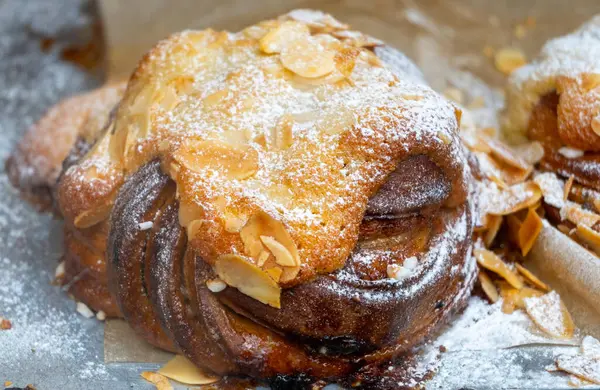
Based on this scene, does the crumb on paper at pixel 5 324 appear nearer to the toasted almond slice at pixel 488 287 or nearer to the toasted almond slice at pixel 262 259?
the toasted almond slice at pixel 262 259

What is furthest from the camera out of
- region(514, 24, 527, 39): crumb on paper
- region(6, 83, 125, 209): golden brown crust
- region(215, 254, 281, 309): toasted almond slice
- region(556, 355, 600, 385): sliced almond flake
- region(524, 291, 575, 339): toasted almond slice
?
region(514, 24, 527, 39): crumb on paper

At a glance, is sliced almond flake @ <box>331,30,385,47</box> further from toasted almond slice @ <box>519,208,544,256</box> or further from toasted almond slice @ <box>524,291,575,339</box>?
toasted almond slice @ <box>524,291,575,339</box>

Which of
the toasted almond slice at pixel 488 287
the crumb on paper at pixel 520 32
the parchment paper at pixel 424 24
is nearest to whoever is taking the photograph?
the toasted almond slice at pixel 488 287

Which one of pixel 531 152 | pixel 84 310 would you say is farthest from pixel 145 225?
pixel 531 152

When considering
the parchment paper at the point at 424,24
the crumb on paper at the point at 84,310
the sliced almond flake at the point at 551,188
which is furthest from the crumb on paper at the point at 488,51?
the crumb on paper at the point at 84,310

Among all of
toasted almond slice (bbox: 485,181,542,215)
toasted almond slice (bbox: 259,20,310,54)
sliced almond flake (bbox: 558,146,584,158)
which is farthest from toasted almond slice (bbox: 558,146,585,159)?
toasted almond slice (bbox: 259,20,310,54)

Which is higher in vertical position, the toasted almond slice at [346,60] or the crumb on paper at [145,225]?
the toasted almond slice at [346,60]
